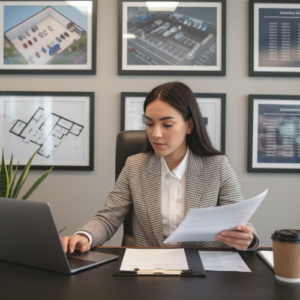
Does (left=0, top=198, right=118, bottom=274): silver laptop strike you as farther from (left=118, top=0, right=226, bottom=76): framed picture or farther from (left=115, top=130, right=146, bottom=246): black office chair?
(left=118, top=0, right=226, bottom=76): framed picture

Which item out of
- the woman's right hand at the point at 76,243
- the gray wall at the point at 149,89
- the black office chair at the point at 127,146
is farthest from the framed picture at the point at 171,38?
the woman's right hand at the point at 76,243

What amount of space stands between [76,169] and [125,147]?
88 cm

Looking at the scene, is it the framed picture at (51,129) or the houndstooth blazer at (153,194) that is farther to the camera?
the framed picture at (51,129)

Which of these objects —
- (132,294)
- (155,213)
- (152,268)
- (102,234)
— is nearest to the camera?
(132,294)

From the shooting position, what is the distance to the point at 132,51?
2.37 metres

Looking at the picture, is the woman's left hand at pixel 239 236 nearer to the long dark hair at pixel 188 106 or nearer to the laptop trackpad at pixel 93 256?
the laptop trackpad at pixel 93 256

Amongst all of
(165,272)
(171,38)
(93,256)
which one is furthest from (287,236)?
(171,38)

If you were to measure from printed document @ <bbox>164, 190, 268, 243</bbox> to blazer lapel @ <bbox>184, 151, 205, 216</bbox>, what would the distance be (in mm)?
321

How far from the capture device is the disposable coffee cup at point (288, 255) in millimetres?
780

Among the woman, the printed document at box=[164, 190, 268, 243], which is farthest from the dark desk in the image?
the woman

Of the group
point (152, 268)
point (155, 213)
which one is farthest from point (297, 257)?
point (155, 213)

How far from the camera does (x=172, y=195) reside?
1430 millimetres

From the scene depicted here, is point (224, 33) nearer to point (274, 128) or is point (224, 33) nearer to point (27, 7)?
point (274, 128)

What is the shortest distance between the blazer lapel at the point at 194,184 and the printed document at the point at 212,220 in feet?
1.05
